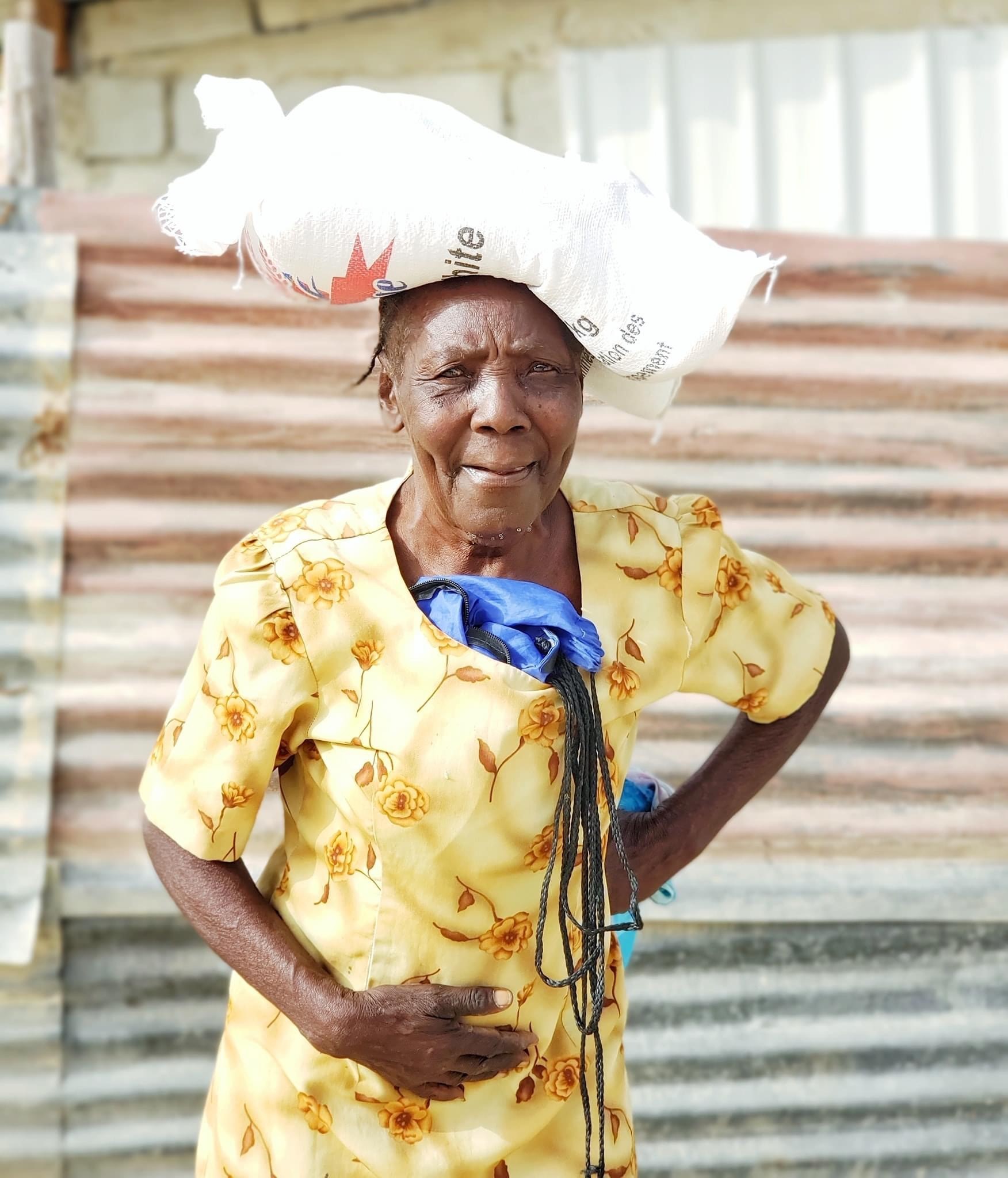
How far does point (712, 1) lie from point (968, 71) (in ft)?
2.62

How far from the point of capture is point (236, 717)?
158 cm

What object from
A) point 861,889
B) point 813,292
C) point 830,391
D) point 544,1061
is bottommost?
point 861,889

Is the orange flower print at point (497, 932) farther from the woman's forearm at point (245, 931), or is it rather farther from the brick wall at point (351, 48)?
the brick wall at point (351, 48)

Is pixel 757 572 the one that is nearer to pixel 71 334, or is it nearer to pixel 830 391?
pixel 830 391

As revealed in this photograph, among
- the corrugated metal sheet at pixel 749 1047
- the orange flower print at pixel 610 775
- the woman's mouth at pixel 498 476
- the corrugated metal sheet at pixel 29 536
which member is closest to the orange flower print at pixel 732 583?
the orange flower print at pixel 610 775

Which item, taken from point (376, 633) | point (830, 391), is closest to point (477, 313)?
point (376, 633)

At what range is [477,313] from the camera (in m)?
1.51

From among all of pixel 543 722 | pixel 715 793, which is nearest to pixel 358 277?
pixel 543 722

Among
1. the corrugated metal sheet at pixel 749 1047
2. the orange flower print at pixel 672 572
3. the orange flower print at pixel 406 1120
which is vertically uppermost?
the orange flower print at pixel 672 572

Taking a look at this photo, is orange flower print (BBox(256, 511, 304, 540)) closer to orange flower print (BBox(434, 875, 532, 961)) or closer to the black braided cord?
the black braided cord

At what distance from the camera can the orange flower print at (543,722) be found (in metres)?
1.56

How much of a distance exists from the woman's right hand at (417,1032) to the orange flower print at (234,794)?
26cm

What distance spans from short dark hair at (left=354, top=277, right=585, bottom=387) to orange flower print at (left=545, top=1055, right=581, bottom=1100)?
93cm

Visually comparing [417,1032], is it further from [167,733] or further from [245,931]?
[167,733]
